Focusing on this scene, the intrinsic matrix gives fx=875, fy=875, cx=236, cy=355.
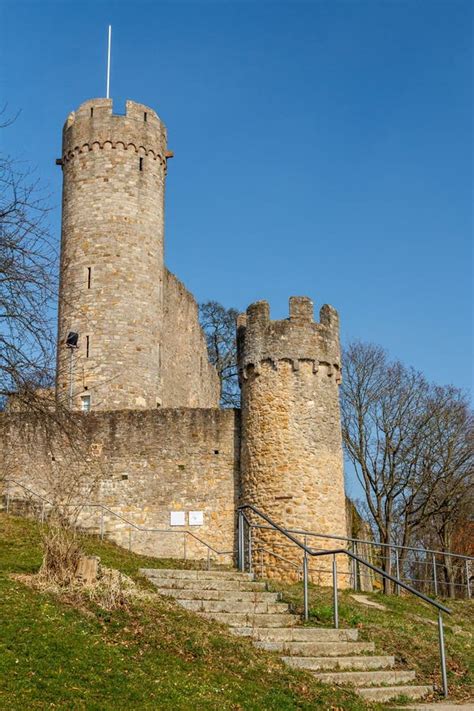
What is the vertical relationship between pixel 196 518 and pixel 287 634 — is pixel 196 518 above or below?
above

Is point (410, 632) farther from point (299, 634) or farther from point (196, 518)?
point (196, 518)

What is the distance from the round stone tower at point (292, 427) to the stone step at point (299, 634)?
25.1 feet

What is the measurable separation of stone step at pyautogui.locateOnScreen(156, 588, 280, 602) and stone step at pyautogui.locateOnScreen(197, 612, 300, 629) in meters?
0.72

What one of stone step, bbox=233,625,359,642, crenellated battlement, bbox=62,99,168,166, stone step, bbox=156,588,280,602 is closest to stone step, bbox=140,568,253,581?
stone step, bbox=156,588,280,602

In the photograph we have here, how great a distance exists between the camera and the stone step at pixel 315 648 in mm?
12242

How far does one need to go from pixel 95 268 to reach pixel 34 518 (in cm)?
943

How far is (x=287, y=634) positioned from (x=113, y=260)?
18122mm

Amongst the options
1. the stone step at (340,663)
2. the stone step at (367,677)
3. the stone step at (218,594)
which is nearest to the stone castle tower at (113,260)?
the stone step at (218,594)

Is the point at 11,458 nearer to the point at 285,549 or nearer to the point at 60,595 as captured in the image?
the point at 285,549

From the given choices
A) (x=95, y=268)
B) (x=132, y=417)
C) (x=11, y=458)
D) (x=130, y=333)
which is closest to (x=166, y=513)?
(x=132, y=417)

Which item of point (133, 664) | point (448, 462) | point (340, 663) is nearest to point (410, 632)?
point (340, 663)

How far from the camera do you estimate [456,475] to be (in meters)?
31.8

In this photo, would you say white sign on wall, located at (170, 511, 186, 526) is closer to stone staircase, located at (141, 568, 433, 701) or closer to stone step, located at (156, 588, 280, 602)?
stone staircase, located at (141, 568, 433, 701)

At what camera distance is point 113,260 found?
28766 mm
